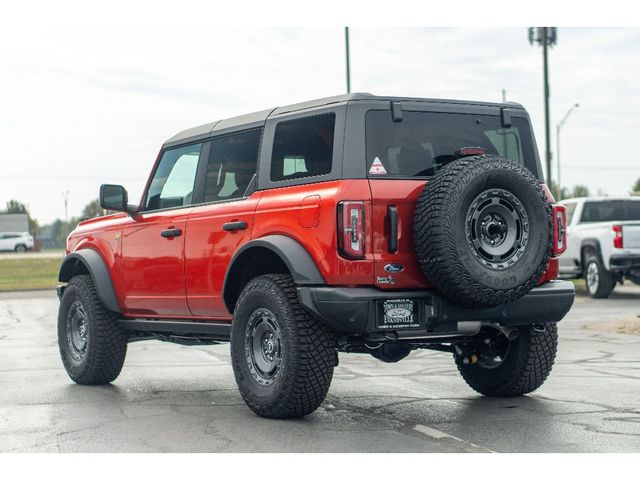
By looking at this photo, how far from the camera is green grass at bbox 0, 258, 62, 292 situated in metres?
36.6

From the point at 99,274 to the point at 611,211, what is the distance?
1469 cm

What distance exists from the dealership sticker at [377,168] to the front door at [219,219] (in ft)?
3.46

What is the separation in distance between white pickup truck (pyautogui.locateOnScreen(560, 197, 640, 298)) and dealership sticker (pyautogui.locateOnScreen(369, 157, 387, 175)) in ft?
44.9

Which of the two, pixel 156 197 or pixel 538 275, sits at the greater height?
pixel 156 197

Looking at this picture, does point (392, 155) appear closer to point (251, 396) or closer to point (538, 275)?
point (538, 275)

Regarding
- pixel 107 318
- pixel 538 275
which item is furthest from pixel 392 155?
pixel 107 318

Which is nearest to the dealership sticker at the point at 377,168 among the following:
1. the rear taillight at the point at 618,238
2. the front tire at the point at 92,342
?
the front tire at the point at 92,342

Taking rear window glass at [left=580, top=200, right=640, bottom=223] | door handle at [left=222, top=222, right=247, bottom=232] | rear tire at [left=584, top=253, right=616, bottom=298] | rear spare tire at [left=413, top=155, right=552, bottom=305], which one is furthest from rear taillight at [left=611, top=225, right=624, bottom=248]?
door handle at [left=222, top=222, right=247, bottom=232]

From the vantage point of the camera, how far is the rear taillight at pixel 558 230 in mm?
7613

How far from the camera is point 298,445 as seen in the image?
20.5ft

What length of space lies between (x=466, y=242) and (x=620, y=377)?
3.52m

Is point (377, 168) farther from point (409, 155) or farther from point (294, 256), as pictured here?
point (294, 256)

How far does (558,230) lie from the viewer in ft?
25.1

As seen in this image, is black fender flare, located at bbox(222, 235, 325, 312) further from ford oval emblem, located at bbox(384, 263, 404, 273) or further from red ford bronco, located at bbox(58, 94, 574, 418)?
ford oval emblem, located at bbox(384, 263, 404, 273)
